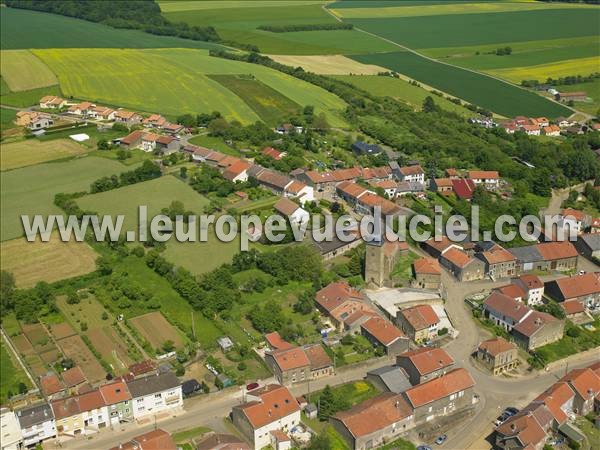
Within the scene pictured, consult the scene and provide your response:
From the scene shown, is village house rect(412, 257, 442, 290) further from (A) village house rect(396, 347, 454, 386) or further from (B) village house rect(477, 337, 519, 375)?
(A) village house rect(396, 347, 454, 386)

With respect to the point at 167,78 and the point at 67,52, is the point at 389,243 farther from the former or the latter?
the point at 67,52

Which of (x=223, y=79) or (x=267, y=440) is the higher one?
(x=223, y=79)

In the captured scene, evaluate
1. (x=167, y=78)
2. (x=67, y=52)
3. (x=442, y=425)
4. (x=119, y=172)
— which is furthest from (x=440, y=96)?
(x=442, y=425)

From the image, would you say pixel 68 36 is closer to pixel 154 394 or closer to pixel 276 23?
pixel 276 23

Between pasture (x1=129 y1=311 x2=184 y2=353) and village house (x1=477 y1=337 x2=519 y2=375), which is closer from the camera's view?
village house (x1=477 y1=337 x2=519 y2=375)

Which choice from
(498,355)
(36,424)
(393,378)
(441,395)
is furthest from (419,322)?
(36,424)

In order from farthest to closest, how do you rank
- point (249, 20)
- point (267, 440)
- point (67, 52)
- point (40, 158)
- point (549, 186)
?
point (249, 20), point (67, 52), point (40, 158), point (549, 186), point (267, 440)

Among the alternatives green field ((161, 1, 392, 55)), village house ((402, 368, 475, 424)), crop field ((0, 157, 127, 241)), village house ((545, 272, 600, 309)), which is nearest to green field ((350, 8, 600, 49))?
green field ((161, 1, 392, 55))
